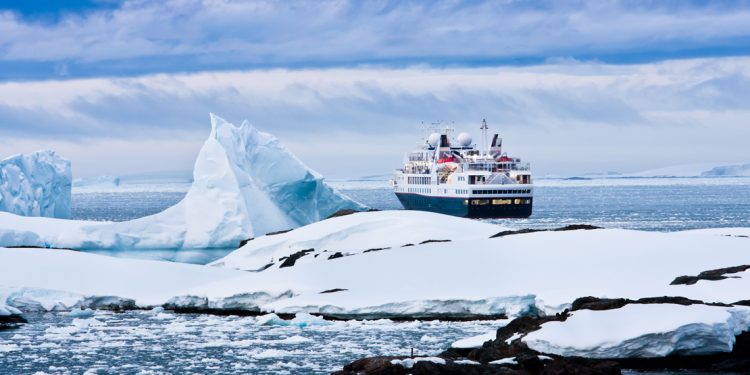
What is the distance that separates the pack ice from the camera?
44.9 meters

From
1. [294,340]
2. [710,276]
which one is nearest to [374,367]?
[294,340]

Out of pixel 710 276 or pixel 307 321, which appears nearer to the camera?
pixel 710 276

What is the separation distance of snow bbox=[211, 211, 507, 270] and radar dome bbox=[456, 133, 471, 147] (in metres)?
55.0

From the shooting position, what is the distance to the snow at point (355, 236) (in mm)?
39844

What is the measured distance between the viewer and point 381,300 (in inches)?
1105

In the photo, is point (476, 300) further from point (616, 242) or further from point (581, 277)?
point (616, 242)

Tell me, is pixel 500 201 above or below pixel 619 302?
above

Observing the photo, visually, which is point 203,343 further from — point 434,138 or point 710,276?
point 434,138

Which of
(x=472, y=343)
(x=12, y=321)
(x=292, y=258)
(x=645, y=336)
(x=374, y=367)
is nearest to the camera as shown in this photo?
(x=374, y=367)

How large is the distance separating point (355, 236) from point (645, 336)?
22.2 metres

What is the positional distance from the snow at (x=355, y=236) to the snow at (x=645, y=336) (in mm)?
18858

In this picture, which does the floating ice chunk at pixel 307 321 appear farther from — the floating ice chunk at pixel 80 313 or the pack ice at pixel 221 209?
the pack ice at pixel 221 209

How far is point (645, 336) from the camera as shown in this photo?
1962 cm

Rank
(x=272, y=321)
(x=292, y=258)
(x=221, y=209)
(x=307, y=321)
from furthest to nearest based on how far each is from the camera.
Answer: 1. (x=221, y=209)
2. (x=292, y=258)
3. (x=272, y=321)
4. (x=307, y=321)
